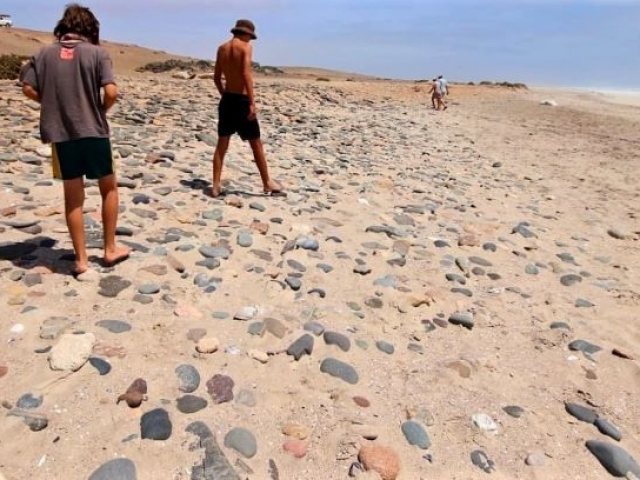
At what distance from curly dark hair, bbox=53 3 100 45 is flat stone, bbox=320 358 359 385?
302 cm

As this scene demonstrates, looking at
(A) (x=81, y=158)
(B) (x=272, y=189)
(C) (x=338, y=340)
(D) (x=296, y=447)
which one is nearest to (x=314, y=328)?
(C) (x=338, y=340)

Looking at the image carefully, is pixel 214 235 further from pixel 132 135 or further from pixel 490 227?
pixel 132 135

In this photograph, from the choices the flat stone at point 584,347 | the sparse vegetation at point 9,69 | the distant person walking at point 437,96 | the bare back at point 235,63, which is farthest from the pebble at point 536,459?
the distant person walking at point 437,96

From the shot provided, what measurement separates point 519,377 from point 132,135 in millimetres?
8065

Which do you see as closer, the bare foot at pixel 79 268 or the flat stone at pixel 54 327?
the flat stone at pixel 54 327

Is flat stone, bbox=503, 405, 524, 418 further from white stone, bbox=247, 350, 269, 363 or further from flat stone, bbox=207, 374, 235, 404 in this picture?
flat stone, bbox=207, 374, 235, 404

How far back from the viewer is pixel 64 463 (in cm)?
268

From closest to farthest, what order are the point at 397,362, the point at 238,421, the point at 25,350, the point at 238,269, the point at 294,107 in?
the point at 238,421, the point at 25,350, the point at 397,362, the point at 238,269, the point at 294,107

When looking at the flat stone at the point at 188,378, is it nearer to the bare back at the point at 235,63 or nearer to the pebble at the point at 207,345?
the pebble at the point at 207,345

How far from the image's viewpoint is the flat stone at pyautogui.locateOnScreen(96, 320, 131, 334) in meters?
3.74

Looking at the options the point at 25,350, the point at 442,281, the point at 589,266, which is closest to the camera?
the point at 25,350

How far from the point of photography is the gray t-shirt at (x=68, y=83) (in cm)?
390

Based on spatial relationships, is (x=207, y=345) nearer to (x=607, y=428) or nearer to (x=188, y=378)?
(x=188, y=378)

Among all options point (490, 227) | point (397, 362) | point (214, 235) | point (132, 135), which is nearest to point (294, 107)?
point (132, 135)
